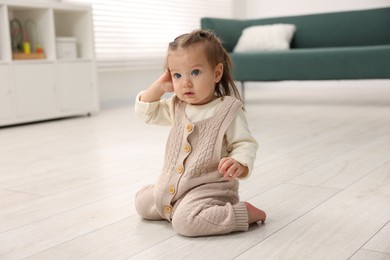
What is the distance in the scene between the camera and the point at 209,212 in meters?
0.96

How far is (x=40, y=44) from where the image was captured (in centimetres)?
307

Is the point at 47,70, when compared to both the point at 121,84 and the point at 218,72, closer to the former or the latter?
the point at 121,84

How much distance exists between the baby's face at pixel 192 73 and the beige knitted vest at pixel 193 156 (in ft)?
0.17

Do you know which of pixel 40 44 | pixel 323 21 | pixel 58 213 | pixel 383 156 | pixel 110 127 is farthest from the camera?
pixel 323 21

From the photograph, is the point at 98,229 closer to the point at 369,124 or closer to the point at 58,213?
the point at 58,213

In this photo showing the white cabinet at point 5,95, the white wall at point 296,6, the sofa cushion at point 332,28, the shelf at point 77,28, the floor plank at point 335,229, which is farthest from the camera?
the white wall at point 296,6

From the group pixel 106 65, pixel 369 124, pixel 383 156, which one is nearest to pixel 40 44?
pixel 106 65

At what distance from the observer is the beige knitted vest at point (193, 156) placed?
101 cm

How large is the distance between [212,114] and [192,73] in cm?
10

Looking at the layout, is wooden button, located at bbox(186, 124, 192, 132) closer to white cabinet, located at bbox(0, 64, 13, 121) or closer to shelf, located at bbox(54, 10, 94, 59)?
white cabinet, located at bbox(0, 64, 13, 121)

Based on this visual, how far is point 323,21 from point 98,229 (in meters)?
3.12

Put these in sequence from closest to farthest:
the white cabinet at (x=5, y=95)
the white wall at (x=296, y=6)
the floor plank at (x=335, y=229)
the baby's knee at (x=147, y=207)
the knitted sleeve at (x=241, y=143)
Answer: the floor plank at (x=335, y=229) → the knitted sleeve at (x=241, y=143) → the baby's knee at (x=147, y=207) → the white cabinet at (x=5, y=95) → the white wall at (x=296, y=6)

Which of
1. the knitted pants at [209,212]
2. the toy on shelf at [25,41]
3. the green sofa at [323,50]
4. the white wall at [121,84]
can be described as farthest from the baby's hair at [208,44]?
the white wall at [121,84]

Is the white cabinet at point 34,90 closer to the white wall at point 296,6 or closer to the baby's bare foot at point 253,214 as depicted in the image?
the baby's bare foot at point 253,214
